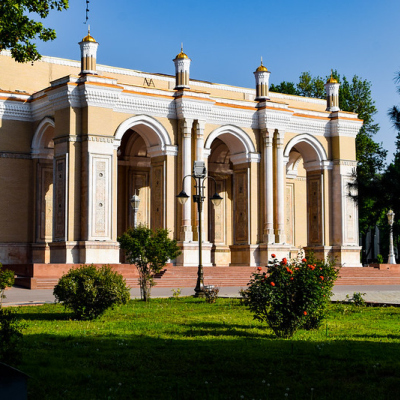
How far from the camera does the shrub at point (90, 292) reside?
13.5 metres

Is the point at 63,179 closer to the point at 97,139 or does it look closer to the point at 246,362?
the point at 97,139

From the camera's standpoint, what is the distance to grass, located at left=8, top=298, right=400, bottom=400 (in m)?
7.38

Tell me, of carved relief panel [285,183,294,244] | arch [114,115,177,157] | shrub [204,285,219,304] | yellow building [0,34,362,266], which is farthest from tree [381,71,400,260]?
carved relief panel [285,183,294,244]

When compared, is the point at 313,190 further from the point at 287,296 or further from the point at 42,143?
the point at 287,296

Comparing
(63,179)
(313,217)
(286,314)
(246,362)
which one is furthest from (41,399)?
(313,217)

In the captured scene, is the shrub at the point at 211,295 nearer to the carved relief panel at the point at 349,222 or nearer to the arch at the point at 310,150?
the arch at the point at 310,150

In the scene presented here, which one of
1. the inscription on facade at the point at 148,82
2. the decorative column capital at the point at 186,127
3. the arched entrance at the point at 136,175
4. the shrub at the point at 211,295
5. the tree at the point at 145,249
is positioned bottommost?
the shrub at the point at 211,295

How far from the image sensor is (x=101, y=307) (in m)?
13.7

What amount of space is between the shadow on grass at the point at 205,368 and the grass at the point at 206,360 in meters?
0.01

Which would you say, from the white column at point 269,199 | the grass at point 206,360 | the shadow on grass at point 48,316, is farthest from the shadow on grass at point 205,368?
the white column at point 269,199

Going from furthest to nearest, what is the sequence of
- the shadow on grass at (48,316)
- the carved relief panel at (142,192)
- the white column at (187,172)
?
the carved relief panel at (142,192) → the white column at (187,172) → the shadow on grass at (48,316)

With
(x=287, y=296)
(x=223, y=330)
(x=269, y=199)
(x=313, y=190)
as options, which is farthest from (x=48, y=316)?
(x=313, y=190)

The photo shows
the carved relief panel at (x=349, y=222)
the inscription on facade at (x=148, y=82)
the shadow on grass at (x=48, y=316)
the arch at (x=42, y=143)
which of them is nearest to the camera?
the shadow on grass at (x=48, y=316)

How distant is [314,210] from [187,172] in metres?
9.02
